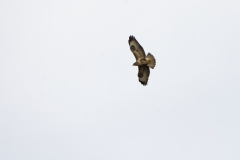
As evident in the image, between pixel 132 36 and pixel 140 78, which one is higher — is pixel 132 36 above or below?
above

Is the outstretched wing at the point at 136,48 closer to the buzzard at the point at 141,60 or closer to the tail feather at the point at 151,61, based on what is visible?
the buzzard at the point at 141,60

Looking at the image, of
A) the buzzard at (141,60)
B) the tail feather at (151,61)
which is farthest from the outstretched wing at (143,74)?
the tail feather at (151,61)

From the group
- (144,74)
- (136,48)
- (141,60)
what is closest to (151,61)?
(141,60)

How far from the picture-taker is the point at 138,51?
→ 1510 inches

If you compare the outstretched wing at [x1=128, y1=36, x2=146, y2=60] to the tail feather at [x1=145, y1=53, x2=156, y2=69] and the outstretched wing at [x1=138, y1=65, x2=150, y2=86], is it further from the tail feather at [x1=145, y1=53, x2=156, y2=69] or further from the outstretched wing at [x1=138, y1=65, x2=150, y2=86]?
the outstretched wing at [x1=138, y1=65, x2=150, y2=86]

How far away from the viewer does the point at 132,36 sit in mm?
39438

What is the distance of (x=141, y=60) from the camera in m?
37.8

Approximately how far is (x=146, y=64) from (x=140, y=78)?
4.95 ft

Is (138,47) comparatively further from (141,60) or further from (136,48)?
(141,60)

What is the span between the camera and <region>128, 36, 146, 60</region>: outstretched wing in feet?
125

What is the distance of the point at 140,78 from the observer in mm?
38875

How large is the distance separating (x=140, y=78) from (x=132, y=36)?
259 centimetres

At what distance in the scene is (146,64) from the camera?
37.6 metres

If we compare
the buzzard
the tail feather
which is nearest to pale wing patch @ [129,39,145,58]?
the buzzard
